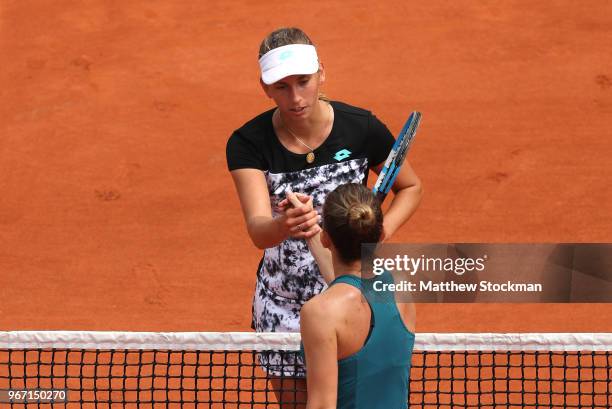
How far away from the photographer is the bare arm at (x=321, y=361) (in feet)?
11.7

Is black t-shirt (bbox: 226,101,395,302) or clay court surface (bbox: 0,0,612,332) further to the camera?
clay court surface (bbox: 0,0,612,332)

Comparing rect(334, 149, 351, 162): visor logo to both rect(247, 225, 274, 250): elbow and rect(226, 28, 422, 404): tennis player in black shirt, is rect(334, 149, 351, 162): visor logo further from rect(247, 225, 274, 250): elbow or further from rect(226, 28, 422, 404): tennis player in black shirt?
rect(247, 225, 274, 250): elbow

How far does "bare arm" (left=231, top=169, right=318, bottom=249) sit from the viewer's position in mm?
4133

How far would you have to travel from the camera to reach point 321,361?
140 inches

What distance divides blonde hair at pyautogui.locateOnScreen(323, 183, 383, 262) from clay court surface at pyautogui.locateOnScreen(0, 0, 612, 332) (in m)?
4.69

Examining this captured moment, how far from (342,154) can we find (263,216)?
0.45m

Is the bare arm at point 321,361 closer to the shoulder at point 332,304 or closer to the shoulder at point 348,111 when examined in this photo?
the shoulder at point 332,304

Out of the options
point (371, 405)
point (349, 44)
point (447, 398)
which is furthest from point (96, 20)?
point (371, 405)

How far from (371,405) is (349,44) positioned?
8.39 m

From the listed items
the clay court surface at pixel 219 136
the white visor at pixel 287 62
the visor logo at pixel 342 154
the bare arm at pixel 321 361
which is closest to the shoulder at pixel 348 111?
the visor logo at pixel 342 154

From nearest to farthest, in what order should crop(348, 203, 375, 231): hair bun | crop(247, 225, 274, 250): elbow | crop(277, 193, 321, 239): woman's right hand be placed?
crop(348, 203, 375, 231): hair bun < crop(277, 193, 321, 239): woman's right hand < crop(247, 225, 274, 250): elbow

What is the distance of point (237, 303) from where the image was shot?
Answer: 28.8ft

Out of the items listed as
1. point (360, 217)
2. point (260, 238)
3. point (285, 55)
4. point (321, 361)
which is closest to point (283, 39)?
point (285, 55)

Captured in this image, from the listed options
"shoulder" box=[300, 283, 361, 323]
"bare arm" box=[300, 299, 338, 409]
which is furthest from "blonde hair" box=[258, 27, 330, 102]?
"bare arm" box=[300, 299, 338, 409]
